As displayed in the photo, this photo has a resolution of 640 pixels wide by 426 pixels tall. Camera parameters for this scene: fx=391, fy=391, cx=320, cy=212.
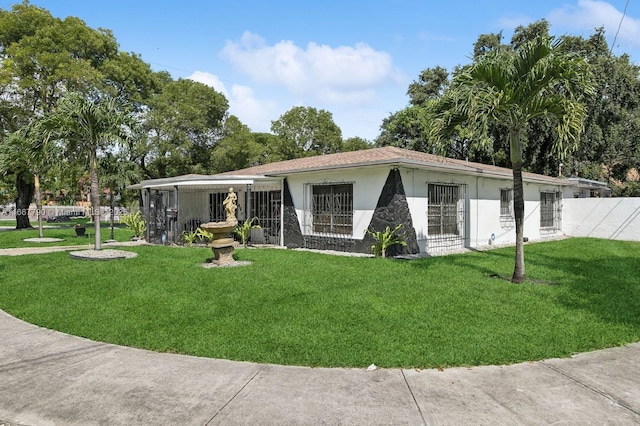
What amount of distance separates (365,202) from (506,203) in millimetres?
7035

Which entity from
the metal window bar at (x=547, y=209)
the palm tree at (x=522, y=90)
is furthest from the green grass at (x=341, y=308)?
the metal window bar at (x=547, y=209)

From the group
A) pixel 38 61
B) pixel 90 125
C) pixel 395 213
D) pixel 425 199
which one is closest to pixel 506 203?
pixel 425 199

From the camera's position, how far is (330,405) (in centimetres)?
329

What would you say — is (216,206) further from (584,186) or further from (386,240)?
(584,186)

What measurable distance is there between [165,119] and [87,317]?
23.0m

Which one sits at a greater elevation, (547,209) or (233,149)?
(233,149)

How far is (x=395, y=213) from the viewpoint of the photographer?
11203 mm

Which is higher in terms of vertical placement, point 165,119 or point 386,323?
point 165,119

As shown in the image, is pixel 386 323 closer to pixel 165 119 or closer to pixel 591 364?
pixel 591 364

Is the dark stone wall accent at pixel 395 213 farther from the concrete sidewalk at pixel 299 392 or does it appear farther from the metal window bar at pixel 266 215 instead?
the concrete sidewalk at pixel 299 392

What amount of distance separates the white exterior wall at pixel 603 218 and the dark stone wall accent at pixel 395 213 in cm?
1143

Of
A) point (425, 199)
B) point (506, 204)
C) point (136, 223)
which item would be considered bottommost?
point (136, 223)

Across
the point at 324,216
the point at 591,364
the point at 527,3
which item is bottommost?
the point at 591,364

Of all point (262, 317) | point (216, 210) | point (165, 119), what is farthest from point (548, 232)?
point (165, 119)
